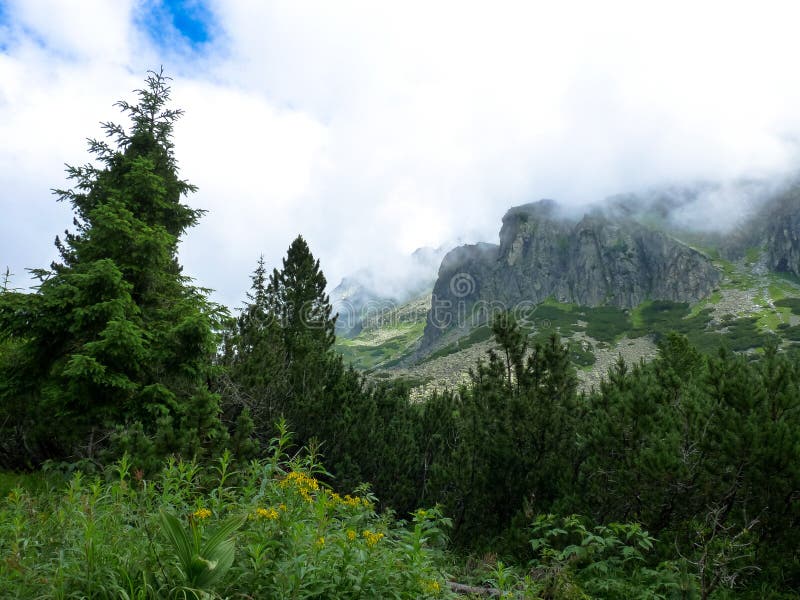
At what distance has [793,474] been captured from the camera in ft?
17.2

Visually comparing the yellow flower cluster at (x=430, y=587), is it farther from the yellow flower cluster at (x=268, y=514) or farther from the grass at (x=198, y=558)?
the yellow flower cluster at (x=268, y=514)

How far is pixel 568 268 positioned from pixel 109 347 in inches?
5928

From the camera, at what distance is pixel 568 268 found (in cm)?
14625

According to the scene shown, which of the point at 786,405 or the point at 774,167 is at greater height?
the point at 774,167

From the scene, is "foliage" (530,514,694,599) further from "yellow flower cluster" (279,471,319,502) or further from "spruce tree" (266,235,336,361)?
"spruce tree" (266,235,336,361)

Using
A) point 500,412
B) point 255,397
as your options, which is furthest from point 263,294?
point 500,412

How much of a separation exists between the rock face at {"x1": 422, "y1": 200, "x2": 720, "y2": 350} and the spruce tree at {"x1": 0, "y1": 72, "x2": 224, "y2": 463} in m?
127

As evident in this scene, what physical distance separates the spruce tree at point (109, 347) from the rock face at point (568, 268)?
127 metres

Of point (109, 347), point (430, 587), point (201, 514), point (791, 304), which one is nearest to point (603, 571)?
point (430, 587)

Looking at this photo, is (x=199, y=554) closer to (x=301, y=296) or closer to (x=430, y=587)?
(x=430, y=587)

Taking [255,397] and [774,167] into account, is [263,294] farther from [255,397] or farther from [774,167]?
[774,167]

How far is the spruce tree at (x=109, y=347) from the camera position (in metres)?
8.24

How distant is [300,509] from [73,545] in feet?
5.36

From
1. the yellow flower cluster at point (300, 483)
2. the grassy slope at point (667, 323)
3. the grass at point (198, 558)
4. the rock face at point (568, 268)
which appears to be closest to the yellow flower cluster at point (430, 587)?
the grass at point (198, 558)
